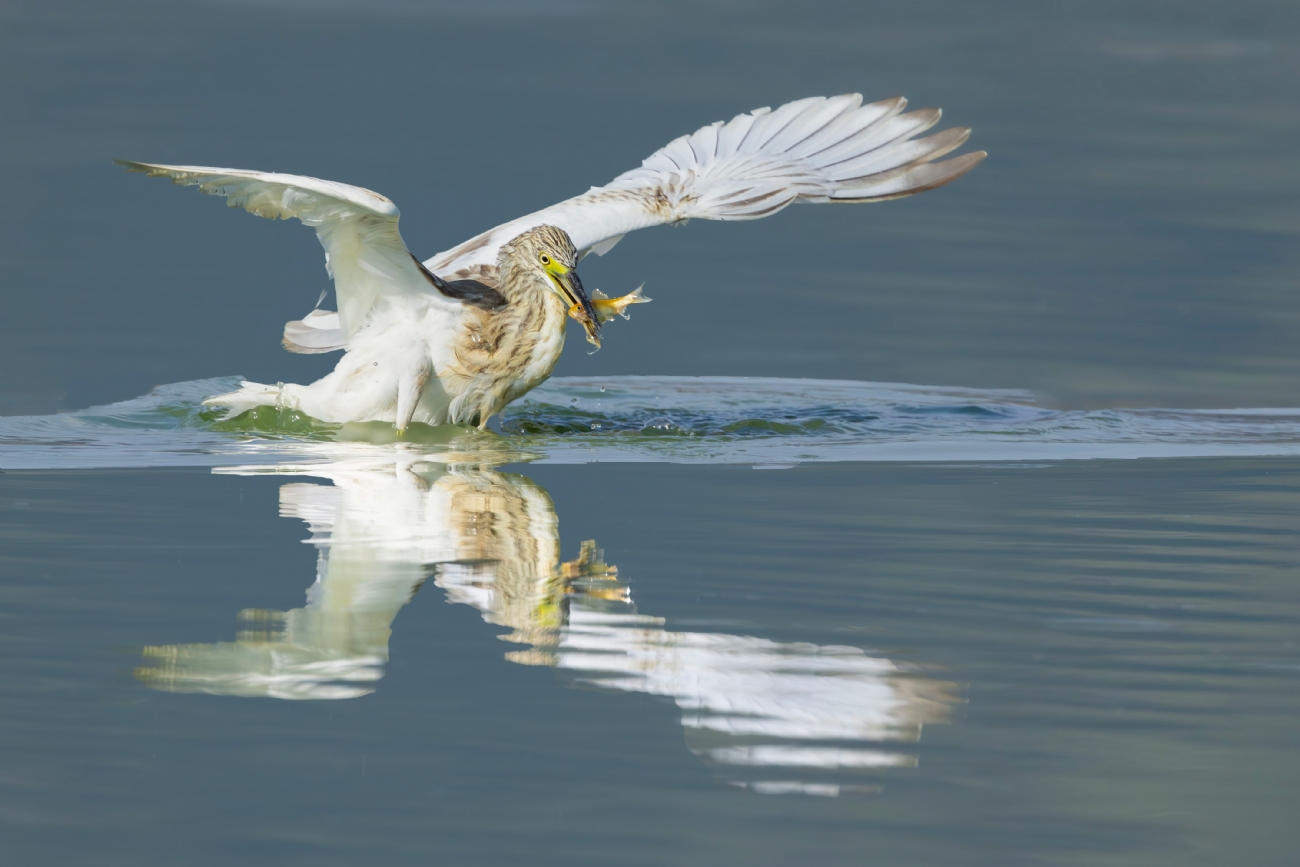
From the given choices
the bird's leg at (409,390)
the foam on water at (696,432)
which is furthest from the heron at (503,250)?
the foam on water at (696,432)

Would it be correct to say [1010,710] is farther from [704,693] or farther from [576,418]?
[576,418]

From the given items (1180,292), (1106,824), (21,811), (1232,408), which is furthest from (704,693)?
(1180,292)

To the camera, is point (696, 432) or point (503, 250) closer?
point (696, 432)

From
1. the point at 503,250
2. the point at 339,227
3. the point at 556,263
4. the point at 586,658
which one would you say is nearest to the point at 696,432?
the point at 556,263

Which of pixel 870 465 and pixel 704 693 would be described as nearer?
pixel 704 693

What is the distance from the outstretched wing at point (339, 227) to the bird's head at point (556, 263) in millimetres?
480

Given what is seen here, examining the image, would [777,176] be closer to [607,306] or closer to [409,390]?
[607,306]

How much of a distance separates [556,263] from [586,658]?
461 cm

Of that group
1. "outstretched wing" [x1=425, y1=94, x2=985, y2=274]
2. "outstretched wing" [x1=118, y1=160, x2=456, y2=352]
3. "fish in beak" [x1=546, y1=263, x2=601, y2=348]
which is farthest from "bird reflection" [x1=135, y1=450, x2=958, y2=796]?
"outstretched wing" [x1=425, y1=94, x2=985, y2=274]

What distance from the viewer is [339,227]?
28.0 feet

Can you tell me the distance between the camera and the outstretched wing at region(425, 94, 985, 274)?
34.6 ft

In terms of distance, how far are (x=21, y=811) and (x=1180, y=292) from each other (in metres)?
11.8

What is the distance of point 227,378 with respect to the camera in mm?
11094

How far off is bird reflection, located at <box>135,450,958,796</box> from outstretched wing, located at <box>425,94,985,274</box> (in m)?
4.53
